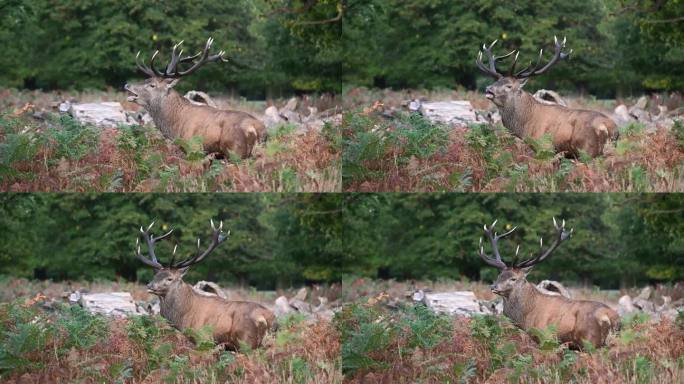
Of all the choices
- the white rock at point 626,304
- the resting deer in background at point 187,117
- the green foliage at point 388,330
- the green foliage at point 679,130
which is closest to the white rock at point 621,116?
the green foliage at point 679,130

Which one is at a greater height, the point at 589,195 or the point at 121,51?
the point at 121,51

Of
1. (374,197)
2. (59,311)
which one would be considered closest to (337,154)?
(374,197)

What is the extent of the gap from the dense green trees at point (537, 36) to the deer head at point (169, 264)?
1.65 metres

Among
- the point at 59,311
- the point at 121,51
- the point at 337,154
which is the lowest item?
the point at 59,311

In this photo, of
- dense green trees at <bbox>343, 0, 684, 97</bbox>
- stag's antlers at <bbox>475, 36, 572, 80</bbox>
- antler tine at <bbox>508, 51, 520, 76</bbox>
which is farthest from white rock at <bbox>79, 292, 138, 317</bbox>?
antler tine at <bbox>508, 51, 520, 76</bbox>

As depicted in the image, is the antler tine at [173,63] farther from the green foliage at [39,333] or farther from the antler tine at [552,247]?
the antler tine at [552,247]

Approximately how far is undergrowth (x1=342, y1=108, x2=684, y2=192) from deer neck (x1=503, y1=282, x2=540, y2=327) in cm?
79

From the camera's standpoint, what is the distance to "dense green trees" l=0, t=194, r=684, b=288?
8508mm

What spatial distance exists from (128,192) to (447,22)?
113 inches

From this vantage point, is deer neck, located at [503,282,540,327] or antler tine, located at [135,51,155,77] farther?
antler tine, located at [135,51,155,77]

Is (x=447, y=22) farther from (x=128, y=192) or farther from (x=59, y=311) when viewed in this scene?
(x=59, y=311)

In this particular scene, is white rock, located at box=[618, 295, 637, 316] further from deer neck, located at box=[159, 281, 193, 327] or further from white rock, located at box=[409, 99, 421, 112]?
deer neck, located at box=[159, 281, 193, 327]

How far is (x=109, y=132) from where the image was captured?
8.57m

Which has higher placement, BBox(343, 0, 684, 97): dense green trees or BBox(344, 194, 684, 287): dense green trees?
BBox(343, 0, 684, 97): dense green trees
